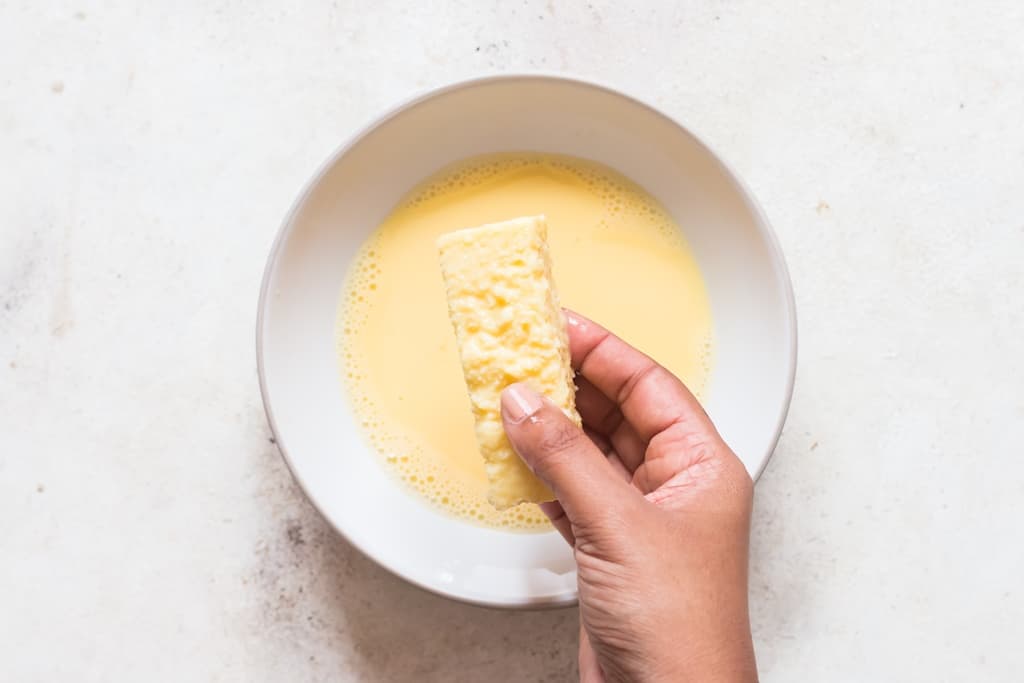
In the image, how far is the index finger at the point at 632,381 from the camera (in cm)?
103

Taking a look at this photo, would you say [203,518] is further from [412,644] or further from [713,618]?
[713,618]

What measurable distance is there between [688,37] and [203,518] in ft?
2.86

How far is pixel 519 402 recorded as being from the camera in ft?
2.88

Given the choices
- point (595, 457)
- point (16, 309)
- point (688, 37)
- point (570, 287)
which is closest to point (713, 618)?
point (595, 457)

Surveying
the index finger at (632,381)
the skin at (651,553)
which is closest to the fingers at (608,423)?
the index finger at (632,381)

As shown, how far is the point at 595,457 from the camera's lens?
2.86 feet

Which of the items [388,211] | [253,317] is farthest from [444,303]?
[253,317]

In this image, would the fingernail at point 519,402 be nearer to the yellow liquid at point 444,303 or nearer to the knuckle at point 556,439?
the knuckle at point 556,439

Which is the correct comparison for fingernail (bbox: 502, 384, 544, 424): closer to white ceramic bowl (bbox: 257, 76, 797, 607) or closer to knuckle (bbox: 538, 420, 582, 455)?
knuckle (bbox: 538, 420, 582, 455)

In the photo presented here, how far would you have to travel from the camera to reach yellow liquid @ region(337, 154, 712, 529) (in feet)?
3.80

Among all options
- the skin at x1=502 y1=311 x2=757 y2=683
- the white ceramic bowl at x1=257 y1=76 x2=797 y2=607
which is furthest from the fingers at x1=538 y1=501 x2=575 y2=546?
the skin at x1=502 y1=311 x2=757 y2=683

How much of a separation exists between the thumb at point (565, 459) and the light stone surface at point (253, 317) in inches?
14.9

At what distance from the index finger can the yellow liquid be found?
76mm

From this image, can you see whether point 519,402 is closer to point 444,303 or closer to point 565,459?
point 565,459
